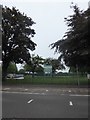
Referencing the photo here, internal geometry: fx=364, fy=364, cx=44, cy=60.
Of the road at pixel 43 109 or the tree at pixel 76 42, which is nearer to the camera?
the road at pixel 43 109

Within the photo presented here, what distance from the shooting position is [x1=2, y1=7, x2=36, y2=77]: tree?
6275cm

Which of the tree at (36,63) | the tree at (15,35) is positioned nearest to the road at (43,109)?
the tree at (15,35)

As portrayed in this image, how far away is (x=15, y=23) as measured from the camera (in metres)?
63.4

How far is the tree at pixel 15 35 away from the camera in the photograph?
62.8 metres

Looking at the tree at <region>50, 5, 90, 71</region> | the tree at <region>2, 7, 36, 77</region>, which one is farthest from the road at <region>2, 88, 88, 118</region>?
the tree at <region>2, 7, 36, 77</region>

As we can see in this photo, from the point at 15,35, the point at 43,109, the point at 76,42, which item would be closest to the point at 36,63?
the point at 15,35

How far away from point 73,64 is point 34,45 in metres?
13.0

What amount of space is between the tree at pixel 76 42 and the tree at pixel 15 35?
7087 millimetres

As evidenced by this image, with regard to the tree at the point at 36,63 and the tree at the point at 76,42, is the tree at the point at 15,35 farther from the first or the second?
the tree at the point at 36,63

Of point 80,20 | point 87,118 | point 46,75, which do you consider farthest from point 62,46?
point 46,75

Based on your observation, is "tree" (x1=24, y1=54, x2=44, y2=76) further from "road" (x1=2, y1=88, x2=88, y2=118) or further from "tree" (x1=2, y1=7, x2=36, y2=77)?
"road" (x1=2, y1=88, x2=88, y2=118)

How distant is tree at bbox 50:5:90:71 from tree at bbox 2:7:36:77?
709cm

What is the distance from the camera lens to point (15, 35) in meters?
63.4

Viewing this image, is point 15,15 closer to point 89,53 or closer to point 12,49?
point 12,49
